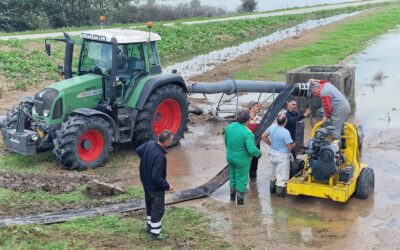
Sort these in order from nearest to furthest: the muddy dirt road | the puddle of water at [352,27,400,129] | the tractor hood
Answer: the muddy dirt road < the tractor hood < the puddle of water at [352,27,400,129]

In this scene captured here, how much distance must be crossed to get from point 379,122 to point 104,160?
7.27 metres

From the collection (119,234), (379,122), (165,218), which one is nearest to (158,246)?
(119,234)

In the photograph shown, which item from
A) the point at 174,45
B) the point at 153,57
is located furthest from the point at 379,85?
the point at 174,45

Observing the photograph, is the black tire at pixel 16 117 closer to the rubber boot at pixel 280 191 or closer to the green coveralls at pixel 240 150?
the green coveralls at pixel 240 150

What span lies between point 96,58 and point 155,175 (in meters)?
5.43

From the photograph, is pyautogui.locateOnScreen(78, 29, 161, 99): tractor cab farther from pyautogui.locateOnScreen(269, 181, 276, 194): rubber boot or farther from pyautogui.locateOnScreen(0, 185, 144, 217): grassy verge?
pyautogui.locateOnScreen(269, 181, 276, 194): rubber boot

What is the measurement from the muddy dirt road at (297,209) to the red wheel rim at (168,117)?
0.54 meters

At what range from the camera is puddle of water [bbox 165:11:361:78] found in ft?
81.2

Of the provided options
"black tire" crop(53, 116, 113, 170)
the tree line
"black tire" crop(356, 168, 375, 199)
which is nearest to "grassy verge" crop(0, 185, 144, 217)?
"black tire" crop(53, 116, 113, 170)

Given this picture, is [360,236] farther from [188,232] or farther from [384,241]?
[188,232]

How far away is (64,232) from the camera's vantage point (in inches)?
308

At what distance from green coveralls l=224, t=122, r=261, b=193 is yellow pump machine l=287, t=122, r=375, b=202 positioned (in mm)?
796

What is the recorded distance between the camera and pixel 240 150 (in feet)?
30.2

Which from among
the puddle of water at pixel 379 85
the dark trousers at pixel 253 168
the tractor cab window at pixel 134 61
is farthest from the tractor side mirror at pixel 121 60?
the puddle of water at pixel 379 85
